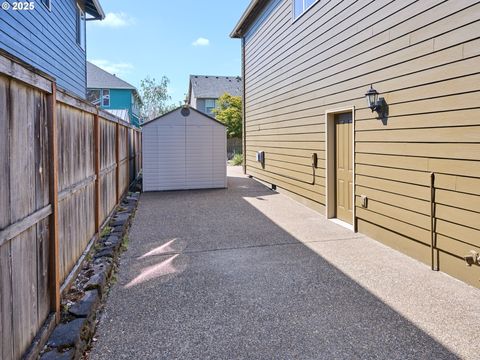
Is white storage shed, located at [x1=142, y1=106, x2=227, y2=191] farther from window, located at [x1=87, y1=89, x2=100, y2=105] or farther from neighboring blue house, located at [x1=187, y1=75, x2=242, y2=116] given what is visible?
neighboring blue house, located at [x1=187, y1=75, x2=242, y2=116]

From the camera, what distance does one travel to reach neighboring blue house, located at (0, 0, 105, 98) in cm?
566

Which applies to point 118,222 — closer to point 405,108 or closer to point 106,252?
point 106,252

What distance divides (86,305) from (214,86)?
1264 inches

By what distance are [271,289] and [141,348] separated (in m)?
1.37

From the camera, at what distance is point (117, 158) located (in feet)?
22.2

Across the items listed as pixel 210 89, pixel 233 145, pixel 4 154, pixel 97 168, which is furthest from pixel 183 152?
pixel 210 89

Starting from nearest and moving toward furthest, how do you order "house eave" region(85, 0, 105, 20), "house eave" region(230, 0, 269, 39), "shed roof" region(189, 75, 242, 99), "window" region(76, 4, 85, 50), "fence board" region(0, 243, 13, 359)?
"fence board" region(0, 243, 13, 359) < "house eave" region(230, 0, 269, 39) < "window" region(76, 4, 85, 50) < "house eave" region(85, 0, 105, 20) < "shed roof" region(189, 75, 242, 99)

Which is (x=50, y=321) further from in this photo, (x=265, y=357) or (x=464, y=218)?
(x=464, y=218)

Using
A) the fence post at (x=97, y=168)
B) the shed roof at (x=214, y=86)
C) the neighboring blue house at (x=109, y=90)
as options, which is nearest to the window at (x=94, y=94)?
the neighboring blue house at (x=109, y=90)

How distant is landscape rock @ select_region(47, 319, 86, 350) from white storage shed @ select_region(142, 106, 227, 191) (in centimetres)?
762

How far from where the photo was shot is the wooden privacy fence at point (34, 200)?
175cm

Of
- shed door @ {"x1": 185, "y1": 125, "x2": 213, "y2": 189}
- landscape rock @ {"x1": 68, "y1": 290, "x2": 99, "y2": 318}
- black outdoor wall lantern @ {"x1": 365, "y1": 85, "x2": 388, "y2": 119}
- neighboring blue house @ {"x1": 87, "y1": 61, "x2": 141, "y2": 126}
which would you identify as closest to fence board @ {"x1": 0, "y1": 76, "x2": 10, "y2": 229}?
landscape rock @ {"x1": 68, "y1": 290, "x2": 99, "y2": 318}

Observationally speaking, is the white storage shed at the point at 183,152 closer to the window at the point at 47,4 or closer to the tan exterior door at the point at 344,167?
the window at the point at 47,4

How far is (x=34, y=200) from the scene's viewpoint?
2.17 meters
